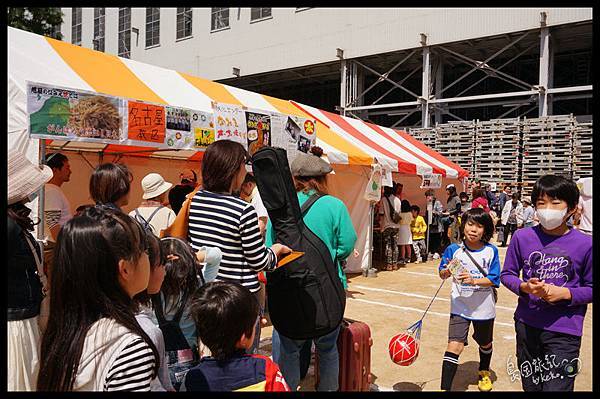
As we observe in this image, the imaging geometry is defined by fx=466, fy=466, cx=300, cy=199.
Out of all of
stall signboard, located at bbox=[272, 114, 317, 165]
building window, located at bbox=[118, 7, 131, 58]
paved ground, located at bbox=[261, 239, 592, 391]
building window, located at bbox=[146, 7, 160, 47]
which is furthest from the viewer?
building window, located at bbox=[118, 7, 131, 58]

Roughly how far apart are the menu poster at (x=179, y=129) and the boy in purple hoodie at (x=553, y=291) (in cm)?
354

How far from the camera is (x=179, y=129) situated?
499cm

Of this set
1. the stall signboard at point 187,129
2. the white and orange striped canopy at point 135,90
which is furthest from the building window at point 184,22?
the stall signboard at point 187,129

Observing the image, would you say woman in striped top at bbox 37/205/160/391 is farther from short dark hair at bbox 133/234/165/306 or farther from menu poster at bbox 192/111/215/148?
menu poster at bbox 192/111/215/148

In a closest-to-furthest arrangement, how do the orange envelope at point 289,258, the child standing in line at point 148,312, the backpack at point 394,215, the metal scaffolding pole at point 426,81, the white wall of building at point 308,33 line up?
the child standing in line at point 148,312 < the orange envelope at point 289,258 < the backpack at point 394,215 < the white wall of building at point 308,33 < the metal scaffolding pole at point 426,81

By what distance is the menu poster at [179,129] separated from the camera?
489cm

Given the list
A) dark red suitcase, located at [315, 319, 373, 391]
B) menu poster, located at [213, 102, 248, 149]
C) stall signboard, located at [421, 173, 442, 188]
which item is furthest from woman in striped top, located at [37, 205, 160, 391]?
stall signboard, located at [421, 173, 442, 188]

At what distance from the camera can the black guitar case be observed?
8.47 feet

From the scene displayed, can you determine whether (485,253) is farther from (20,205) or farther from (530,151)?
(530,151)

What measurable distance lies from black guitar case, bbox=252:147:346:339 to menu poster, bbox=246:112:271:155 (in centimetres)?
279

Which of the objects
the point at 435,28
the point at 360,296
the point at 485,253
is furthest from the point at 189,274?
the point at 435,28

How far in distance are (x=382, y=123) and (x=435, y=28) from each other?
8.52 metres

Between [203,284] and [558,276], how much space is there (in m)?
1.91

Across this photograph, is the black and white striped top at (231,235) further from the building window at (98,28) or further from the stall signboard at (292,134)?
the building window at (98,28)
